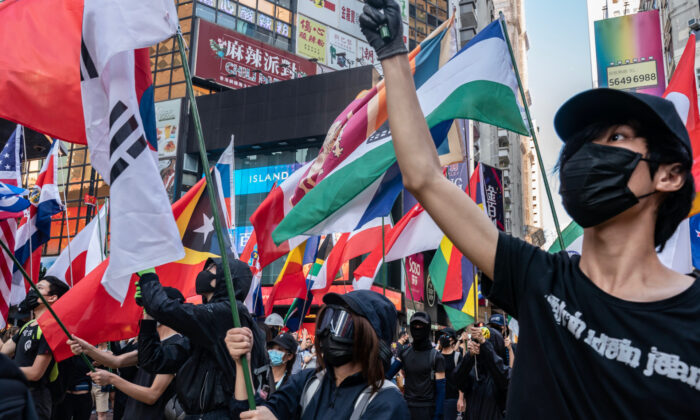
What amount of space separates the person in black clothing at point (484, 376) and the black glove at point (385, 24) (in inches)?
238

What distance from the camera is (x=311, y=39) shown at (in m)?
41.4

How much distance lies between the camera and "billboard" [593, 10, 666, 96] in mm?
28828

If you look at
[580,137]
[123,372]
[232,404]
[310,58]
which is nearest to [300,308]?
[123,372]

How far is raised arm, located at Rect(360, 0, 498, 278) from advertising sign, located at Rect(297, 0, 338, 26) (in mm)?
41930

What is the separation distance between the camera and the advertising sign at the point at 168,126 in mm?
35719

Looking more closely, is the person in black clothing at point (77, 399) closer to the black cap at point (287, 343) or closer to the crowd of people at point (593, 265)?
the black cap at point (287, 343)

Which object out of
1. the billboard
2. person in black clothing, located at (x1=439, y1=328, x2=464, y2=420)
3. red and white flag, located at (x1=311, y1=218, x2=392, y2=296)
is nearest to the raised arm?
person in black clothing, located at (x1=439, y1=328, x2=464, y2=420)

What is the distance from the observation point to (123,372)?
7.32 m

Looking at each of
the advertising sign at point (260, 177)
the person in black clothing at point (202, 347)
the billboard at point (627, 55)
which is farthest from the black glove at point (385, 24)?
the advertising sign at point (260, 177)

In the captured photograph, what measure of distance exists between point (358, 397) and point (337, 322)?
1.34 ft

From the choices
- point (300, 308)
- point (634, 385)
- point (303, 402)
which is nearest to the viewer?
point (634, 385)

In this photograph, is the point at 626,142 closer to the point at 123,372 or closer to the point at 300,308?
the point at 123,372

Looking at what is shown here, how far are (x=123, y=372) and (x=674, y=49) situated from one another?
91.7 ft

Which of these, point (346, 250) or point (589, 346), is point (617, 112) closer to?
point (589, 346)
